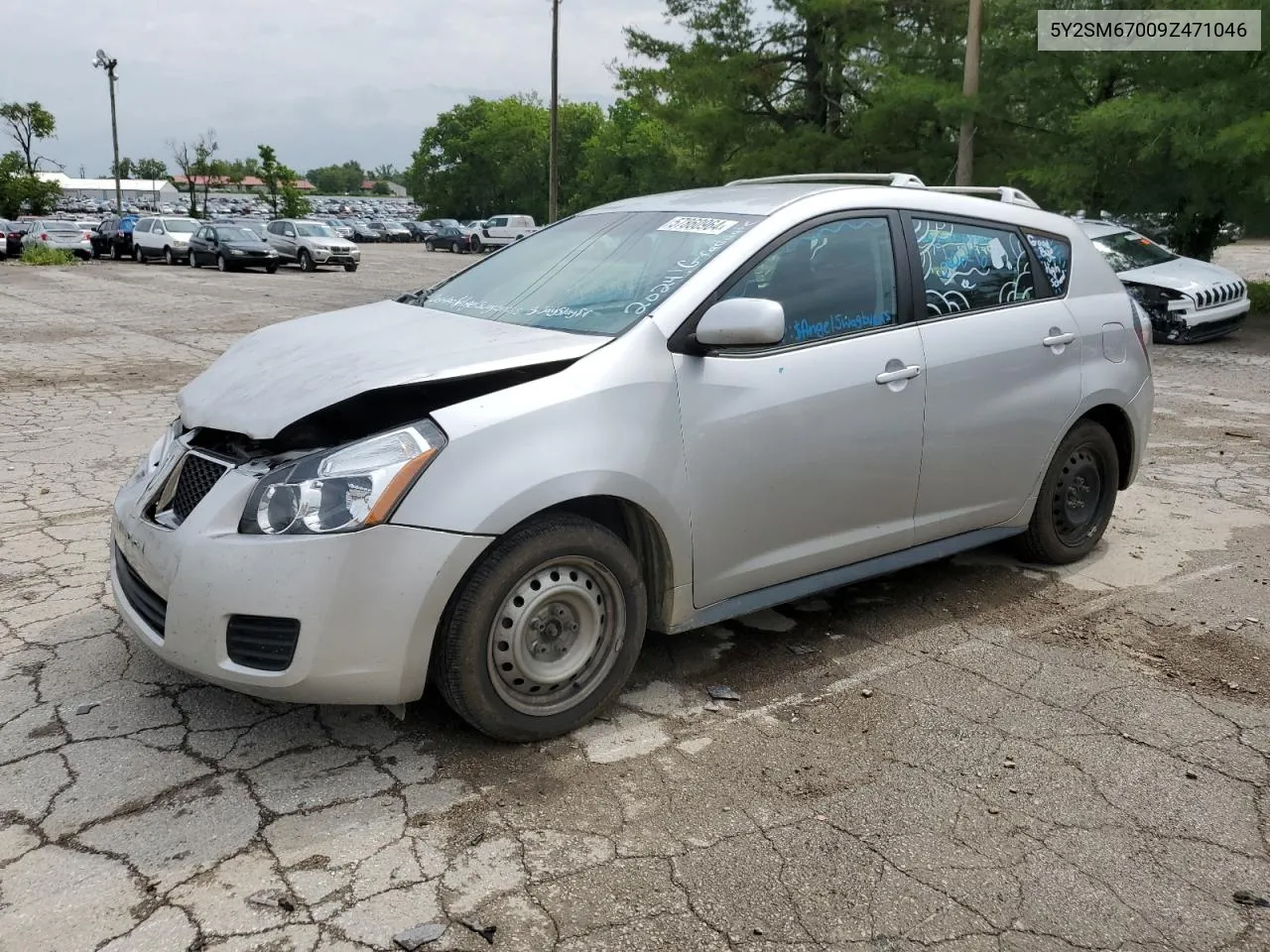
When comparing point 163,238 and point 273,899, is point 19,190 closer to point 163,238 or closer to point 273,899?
point 163,238

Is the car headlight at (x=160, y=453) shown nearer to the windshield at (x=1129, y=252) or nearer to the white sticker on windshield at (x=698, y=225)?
the white sticker on windshield at (x=698, y=225)

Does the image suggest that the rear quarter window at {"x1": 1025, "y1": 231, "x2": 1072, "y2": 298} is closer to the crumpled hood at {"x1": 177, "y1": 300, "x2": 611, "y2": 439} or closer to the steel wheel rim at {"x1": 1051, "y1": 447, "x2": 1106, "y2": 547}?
the steel wheel rim at {"x1": 1051, "y1": 447, "x2": 1106, "y2": 547}

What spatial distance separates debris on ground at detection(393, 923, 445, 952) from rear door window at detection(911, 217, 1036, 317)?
293 cm

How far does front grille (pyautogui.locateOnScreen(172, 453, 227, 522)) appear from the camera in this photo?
125 inches

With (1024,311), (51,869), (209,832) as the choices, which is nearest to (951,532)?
(1024,311)

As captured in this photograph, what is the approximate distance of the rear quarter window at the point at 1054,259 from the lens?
4.79 meters

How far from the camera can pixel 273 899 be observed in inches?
102

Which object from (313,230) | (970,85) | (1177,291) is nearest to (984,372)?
(1177,291)

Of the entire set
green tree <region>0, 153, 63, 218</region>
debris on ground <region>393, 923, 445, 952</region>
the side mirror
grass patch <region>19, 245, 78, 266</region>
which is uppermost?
green tree <region>0, 153, 63, 218</region>

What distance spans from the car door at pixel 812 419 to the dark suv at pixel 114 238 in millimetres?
36548

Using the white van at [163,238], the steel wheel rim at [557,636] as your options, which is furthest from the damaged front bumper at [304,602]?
the white van at [163,238]

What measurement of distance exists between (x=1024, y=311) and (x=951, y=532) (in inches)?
40.6

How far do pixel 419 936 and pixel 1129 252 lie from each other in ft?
→ 48.2

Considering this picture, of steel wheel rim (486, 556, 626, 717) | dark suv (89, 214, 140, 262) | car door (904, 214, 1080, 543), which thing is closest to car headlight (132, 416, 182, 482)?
steel wheel rim (486, 556, 626, 717)
